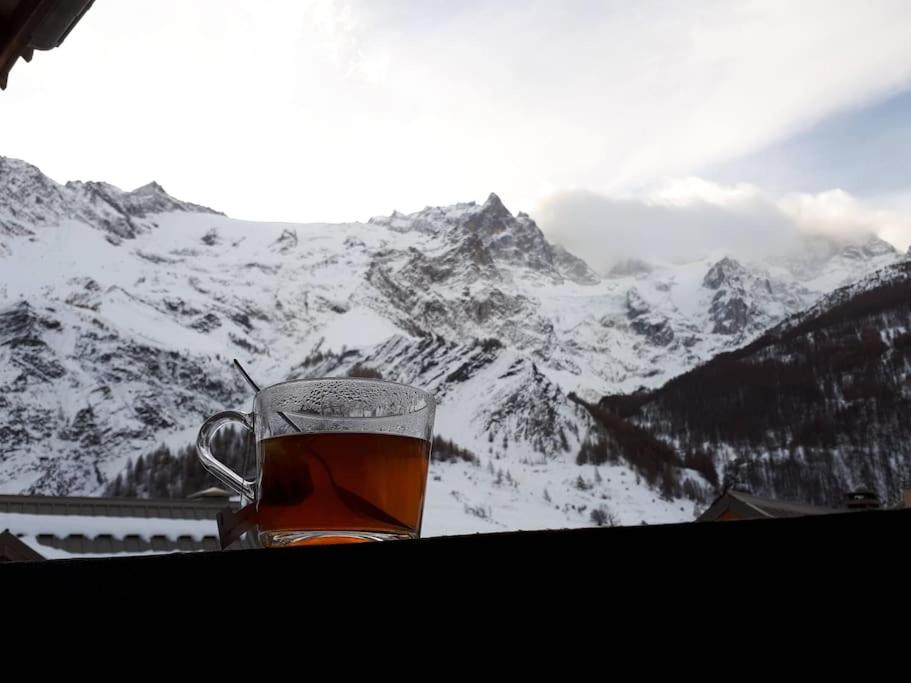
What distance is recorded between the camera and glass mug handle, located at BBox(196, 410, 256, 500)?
0.84 metres

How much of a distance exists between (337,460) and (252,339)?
120474 mm

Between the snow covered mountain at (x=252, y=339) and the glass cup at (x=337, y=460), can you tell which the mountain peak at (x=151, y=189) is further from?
the glass cup at (x=337, y=460)

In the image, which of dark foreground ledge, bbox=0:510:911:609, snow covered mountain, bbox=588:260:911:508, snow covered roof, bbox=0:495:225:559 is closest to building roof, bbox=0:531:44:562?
snow covered roof, bbox=0:495:225:559

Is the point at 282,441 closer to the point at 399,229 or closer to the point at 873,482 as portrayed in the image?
the point at 873,482

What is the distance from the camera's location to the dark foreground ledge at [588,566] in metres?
0.41

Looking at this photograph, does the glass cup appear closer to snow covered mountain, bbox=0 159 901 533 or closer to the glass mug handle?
the glass mug handle

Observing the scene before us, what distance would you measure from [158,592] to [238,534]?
0.33m

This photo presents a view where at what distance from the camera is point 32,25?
2.57 metres

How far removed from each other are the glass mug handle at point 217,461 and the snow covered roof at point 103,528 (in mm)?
6921

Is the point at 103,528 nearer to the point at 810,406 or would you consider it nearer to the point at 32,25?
the point at 32,25

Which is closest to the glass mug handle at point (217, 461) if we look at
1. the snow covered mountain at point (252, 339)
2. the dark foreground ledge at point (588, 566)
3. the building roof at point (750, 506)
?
the dark foreground ledge at point (588, 566)

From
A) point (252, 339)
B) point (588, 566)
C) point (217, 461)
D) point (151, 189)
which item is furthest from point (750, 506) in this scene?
point (151, 189)

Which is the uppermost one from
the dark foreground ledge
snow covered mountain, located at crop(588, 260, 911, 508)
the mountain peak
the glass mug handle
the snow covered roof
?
the mountain peak

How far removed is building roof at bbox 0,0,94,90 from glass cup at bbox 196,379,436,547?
2068 millimetres
